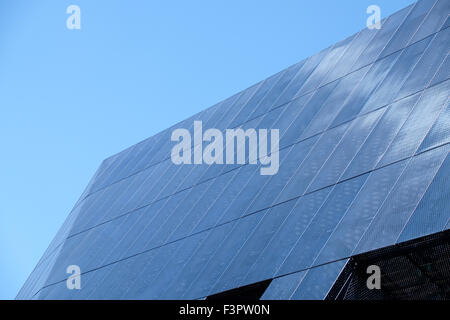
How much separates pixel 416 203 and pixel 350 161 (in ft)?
12.2

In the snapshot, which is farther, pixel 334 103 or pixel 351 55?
pixel 351 55

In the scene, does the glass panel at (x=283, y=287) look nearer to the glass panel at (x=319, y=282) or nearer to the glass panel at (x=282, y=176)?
the glass panel at (x=319, y=282)

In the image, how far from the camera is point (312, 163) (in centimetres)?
1866

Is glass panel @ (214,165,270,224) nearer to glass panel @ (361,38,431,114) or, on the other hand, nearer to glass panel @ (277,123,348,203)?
glass panel @ (277,123,348,203)

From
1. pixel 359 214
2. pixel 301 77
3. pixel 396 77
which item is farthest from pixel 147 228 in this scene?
pixel 359 214

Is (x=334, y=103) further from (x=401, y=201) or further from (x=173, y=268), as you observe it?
(x=401, y=201)

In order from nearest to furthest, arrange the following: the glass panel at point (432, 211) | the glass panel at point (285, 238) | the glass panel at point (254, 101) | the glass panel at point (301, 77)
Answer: the glass panel at point (432, 211) < the glass panel at point (285, 238) < the glass panel at point (301, 77) < the glass panel at point (254, 101)

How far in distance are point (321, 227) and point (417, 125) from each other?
11.2ft

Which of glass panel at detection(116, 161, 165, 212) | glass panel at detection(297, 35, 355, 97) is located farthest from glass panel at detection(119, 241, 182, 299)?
glass panel at detection(297, 35, 355, 97)

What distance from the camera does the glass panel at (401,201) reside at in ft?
44.3

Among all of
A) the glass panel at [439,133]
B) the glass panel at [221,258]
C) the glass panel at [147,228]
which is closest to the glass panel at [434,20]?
the glass panel at [439,133]

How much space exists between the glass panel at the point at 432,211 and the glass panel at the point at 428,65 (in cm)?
458

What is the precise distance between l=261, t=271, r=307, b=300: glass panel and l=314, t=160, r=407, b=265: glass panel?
55 centimetres
